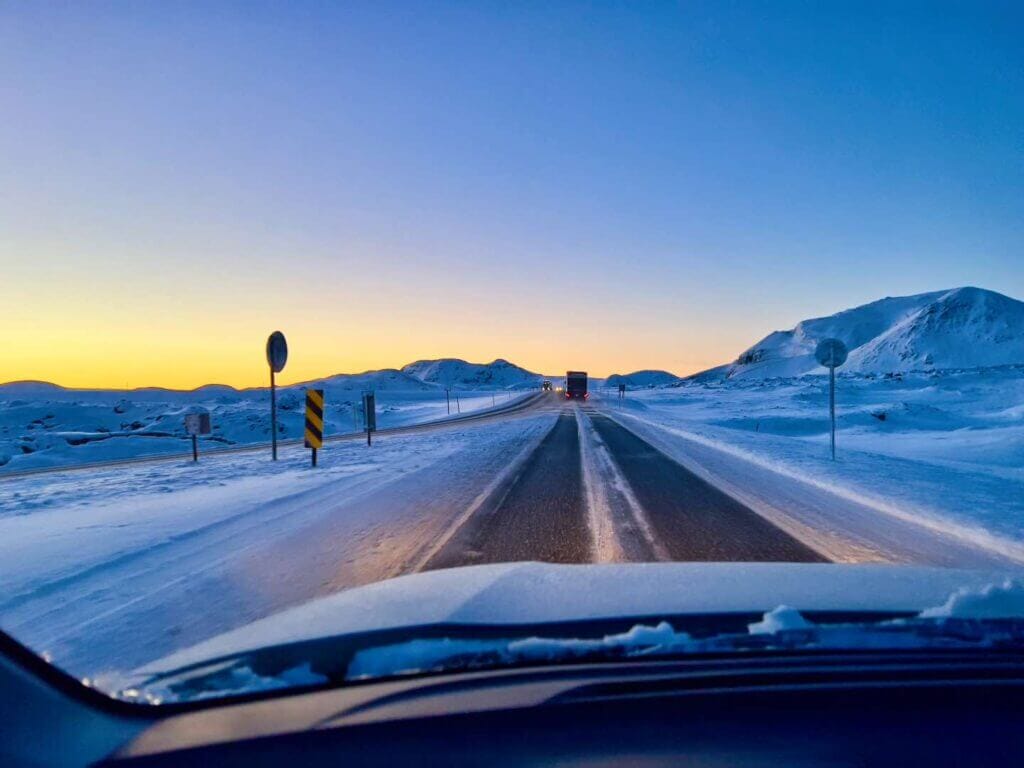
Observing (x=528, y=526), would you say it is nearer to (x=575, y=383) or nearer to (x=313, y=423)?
(x=313, y=423)

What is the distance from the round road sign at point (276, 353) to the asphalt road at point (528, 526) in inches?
254

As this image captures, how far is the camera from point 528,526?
8.15 metres

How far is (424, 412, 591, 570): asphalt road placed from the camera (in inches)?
261

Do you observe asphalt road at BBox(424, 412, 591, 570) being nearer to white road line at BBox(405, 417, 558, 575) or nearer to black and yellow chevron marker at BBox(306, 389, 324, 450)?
white road line at BBox(405, 417, 558, 575)

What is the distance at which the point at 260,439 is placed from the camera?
Result: 111ft

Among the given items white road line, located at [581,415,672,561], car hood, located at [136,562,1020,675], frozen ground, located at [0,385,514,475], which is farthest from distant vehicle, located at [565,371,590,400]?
car hood, located at [136,562,1020,675]

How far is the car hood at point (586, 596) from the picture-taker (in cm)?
283

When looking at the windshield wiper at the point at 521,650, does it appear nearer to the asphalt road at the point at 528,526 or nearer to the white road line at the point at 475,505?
the white road line at the point at 475,505

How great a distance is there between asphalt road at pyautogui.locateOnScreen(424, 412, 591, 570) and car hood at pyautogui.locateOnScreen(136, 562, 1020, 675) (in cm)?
244

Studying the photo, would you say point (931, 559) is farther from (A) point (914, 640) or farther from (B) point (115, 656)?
(B) point (115, 656)

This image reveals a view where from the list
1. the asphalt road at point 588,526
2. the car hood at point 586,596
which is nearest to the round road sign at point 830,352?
the asphalt road at point 588,526

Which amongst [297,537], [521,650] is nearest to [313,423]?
[297,537]

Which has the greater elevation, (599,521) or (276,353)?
(276,353)

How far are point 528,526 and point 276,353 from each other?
10081mm
